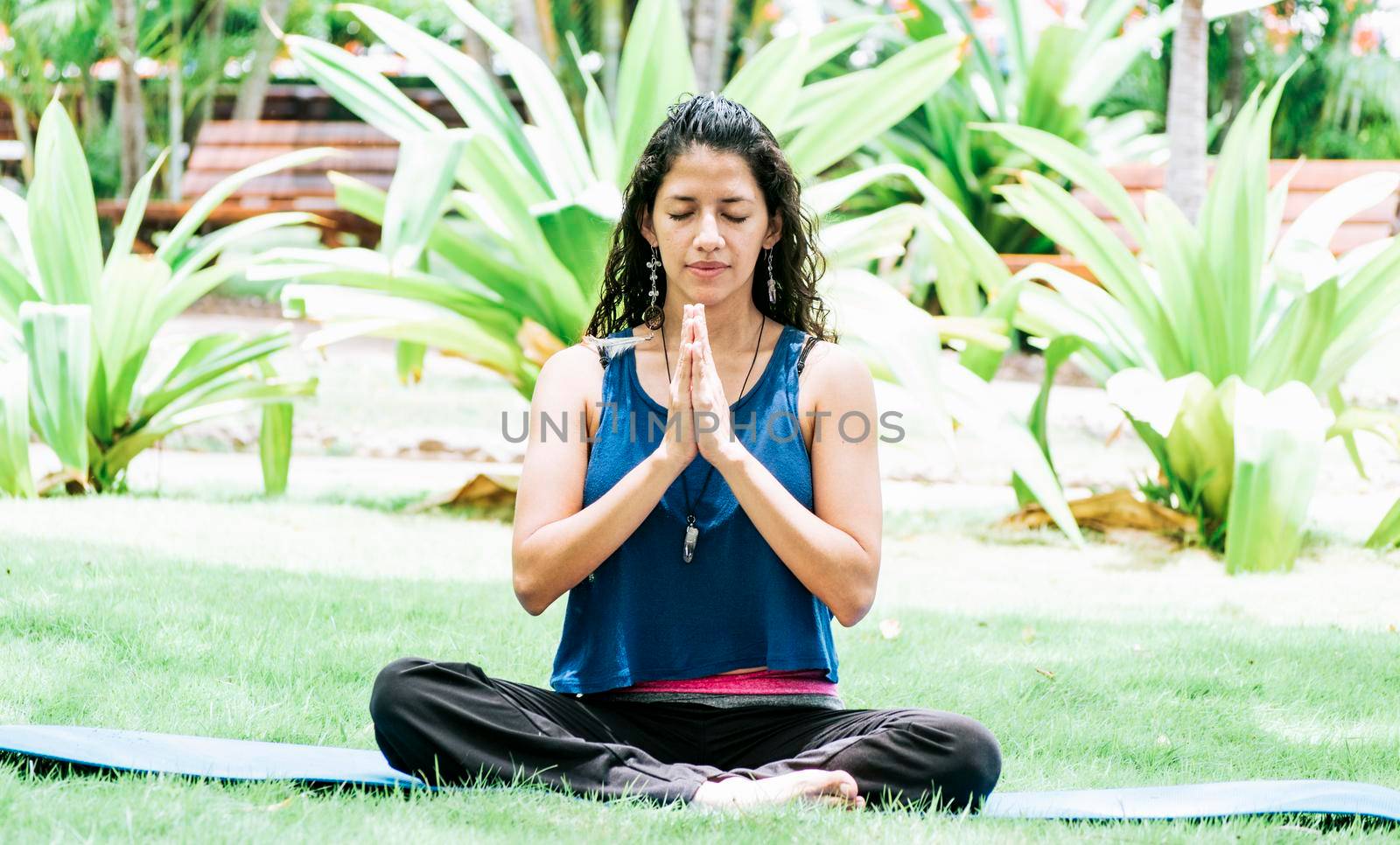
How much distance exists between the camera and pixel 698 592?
219cm

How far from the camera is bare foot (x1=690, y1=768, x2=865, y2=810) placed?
2.01m

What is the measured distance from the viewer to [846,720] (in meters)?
2.17

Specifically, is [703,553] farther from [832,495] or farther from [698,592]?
[832,495]

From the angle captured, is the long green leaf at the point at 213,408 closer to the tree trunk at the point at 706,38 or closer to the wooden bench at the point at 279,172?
the tree trunk at the point at 706,38

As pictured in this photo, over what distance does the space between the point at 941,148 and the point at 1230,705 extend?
21.1 feet

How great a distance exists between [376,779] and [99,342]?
327cm

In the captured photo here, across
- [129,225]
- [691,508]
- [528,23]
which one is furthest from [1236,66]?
[691,508]

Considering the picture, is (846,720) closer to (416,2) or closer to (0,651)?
(0,651)

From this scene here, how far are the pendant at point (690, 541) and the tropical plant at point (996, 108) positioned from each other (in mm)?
6441

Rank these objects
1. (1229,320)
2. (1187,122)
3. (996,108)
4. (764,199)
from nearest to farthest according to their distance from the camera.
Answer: (764,199) < (1229,320) < (1187,122) < (996,108)

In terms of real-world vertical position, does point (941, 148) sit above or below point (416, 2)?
below

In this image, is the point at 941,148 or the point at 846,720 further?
the point at 941,148

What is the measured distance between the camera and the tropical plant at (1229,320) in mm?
4250

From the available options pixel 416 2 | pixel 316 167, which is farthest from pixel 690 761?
pixel 416 2
